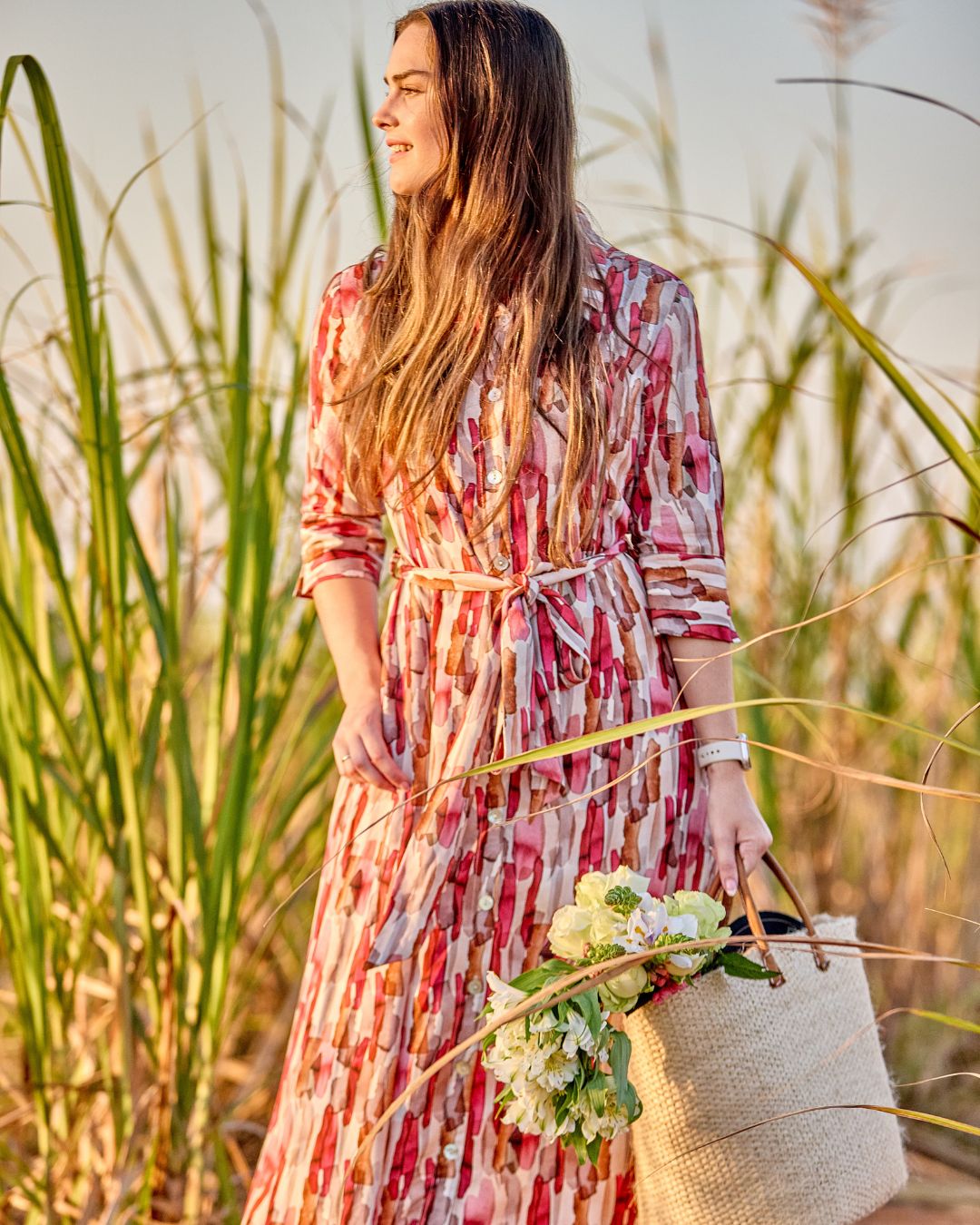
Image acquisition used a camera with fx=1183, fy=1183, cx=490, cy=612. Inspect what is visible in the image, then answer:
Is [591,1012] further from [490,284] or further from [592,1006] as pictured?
[490,284]

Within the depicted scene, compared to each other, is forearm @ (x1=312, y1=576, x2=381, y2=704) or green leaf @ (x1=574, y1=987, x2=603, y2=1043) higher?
forearm @ (x1=312, y1=576, x2=381, y2=704)

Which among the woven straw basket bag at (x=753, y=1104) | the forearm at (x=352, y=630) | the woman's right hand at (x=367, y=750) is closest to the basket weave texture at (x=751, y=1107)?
the woven straw basket bag at (x=753, y=1104)

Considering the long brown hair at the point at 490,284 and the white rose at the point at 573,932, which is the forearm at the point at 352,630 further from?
the white rose at the point at 573,932

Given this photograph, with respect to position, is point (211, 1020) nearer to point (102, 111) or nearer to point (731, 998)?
point (731, 998)

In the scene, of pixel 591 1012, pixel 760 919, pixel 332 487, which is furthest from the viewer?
pixel 332 487

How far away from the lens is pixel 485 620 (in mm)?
1160

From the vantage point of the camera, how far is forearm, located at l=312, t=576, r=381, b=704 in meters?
1.19

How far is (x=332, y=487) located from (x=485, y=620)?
0.23 m

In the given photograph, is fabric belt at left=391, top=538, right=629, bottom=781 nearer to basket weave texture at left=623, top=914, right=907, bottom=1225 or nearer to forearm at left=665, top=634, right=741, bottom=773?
forearm at left=665, top=634, right=741, bottom=773

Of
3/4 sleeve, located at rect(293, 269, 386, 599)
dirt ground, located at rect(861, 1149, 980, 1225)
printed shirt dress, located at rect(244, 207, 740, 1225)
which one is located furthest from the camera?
dirt ground, located at rect(861, 1149, 980, 1225)

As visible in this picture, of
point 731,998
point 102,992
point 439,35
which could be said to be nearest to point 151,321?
point 439,35

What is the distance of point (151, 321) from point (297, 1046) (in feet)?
3.20

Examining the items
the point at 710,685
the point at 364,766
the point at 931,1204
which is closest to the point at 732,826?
the point at 710,685

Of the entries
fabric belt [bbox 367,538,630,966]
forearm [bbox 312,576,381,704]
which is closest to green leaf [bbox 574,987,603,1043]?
fabric belt [bbox 367,538,630,966]
